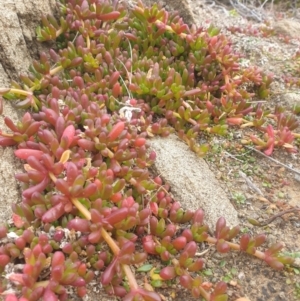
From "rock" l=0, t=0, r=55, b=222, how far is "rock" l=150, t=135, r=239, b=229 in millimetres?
857

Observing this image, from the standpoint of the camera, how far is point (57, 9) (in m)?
3.26

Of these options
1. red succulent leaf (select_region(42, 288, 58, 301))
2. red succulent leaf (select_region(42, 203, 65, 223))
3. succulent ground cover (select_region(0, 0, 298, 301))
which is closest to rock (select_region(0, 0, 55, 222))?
succulent ground cover (select_region(0, 0, 298, 301))

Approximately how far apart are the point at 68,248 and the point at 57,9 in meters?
2.03

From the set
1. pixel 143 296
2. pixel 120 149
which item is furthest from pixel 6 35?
pixel 143 296

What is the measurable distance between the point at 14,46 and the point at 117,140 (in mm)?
1070

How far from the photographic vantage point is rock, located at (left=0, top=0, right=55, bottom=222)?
2.33 meters

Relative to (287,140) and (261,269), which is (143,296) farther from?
(287,140)

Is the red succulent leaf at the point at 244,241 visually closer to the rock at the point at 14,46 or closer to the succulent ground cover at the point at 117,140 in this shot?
the succulent ground cover at the point at 117,140

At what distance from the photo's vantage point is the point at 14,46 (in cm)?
289

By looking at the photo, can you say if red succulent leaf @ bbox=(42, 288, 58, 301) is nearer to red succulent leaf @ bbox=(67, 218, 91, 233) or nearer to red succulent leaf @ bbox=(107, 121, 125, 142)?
red succulent leaf @ bbox=(67, 218, 91, 233)

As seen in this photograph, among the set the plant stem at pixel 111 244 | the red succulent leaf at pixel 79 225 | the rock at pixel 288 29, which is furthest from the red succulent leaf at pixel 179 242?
the rock at pixel 288 29

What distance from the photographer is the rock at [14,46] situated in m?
2.33

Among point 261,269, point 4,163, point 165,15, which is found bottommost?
point 261,269

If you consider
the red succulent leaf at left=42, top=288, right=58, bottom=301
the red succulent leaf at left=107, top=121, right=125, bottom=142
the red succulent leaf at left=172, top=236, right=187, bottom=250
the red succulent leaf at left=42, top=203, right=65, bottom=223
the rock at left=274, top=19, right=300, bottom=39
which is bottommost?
the red succulent leaf at left=42, top=288, right=58, bottom=301
